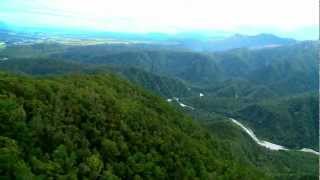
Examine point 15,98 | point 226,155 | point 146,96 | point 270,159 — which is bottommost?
point 270,159

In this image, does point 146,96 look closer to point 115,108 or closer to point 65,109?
point 115,108

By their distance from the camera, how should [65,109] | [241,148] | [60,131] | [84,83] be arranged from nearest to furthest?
1. [60,131]
2. [65,109]
3. [84,83]
4. [241,148]

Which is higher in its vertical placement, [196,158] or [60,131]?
[60,131]

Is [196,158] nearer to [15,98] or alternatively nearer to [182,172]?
A: [182,172]

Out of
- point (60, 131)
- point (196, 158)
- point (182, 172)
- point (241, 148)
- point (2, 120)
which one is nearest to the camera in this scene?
point (2, 120)

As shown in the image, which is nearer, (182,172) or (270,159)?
(182,172)

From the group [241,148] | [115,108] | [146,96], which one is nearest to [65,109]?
[115,108]
